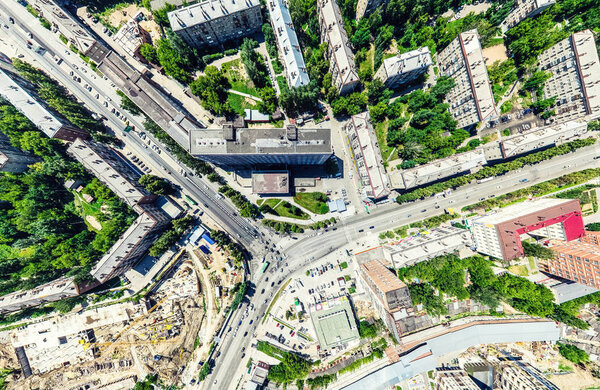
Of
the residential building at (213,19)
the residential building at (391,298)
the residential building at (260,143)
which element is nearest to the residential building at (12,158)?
the residential building at (260,143)

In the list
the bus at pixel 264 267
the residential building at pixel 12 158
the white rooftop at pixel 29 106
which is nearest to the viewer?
the white rooftop at pixel 29 106

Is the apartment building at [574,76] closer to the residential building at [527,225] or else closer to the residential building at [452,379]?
the residential building at [527,225]

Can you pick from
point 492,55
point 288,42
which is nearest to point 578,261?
point 492,55

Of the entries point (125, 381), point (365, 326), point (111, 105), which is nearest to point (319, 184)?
point (365, 326)

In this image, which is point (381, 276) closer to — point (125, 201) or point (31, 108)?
point (125, 201)

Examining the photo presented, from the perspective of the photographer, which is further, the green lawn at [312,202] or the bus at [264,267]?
the green lawn at [312,202]

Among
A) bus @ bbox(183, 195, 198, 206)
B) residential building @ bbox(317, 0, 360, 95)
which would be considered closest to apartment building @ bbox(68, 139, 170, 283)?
bus @ bbox(183, 195, 198, 206)

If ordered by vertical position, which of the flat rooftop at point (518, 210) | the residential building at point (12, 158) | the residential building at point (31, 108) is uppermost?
the residential building at point (31, 108)

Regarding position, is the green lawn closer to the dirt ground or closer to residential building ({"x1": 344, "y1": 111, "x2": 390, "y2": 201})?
residential building ({"x1": 344, "y1": 111, "x2": 390, "y2": 201})
